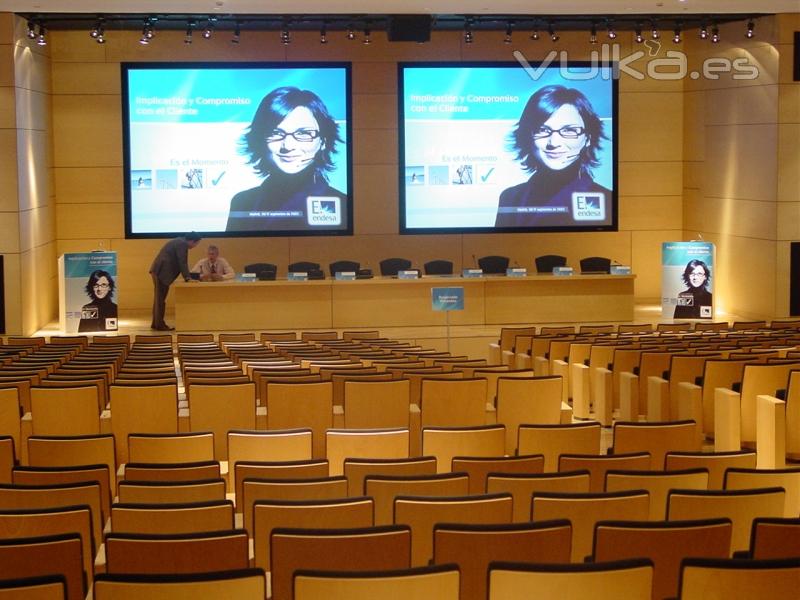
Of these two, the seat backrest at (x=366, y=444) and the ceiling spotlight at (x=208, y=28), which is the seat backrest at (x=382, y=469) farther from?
the ceiling spotlight at (x=208, y=28)

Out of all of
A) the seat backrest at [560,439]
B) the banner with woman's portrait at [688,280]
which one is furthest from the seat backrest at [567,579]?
the banner with woman's portrait at [688,280]

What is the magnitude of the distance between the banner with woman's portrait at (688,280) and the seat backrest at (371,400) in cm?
952

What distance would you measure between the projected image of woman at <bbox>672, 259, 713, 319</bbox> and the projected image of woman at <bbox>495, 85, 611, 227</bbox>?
9.03 feet

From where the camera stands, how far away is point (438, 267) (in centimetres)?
1786

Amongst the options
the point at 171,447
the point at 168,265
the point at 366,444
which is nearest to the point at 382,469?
the point at 366,444

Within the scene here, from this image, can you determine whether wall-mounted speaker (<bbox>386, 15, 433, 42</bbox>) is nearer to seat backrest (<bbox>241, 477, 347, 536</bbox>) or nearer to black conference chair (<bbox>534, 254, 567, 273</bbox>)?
black conference chair (<bbox>534, 254, 567, 273</bbox>)

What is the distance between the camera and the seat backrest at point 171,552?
3.74 metres

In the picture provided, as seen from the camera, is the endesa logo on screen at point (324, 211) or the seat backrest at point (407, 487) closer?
the seat backrest at point (407, 487)

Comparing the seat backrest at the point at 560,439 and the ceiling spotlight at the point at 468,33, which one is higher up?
the ceiling spotlight at the point at 468,33

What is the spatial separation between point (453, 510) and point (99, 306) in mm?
12460

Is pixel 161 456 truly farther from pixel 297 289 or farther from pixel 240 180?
pixel 240 180

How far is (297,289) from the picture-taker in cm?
1659

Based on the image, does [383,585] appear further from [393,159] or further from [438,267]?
[393,159]

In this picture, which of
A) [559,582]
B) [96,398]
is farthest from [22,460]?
[559,582]
